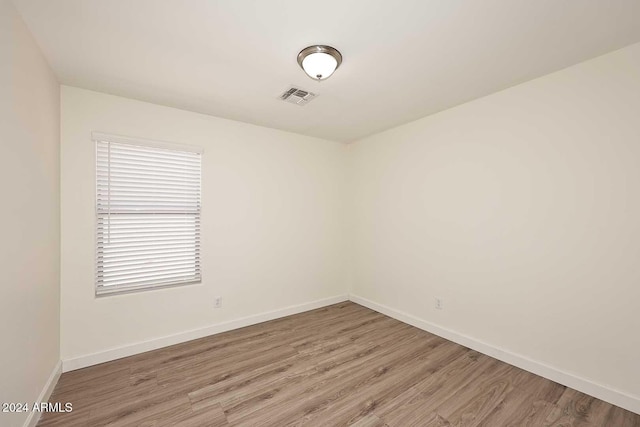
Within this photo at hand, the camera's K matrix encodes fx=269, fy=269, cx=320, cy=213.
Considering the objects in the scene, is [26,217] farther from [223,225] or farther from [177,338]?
[177,338]

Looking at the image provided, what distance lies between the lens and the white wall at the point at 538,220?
1.97 m

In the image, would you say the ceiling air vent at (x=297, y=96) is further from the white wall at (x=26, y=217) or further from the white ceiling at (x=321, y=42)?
the white wall at (x=26, y=217)

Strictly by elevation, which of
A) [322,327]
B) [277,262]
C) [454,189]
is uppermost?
[454,189]

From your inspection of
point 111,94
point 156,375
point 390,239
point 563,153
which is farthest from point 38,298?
point 563,153

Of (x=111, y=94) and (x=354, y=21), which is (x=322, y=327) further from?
(x=111, y=94)

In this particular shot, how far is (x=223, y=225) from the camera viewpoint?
3262 mm

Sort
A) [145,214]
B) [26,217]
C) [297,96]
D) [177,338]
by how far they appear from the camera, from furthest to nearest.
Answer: [177,338], [145,214], [297,96], [26,217]

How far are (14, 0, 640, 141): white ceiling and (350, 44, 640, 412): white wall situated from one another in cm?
32

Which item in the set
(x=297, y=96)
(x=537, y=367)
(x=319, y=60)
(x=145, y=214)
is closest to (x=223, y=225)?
(x=145, y=214)

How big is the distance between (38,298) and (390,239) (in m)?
3.50

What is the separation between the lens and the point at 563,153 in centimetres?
223

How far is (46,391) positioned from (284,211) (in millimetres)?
2709

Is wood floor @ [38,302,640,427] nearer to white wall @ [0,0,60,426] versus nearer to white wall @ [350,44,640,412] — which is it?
white wall @ [350,44,640,412]

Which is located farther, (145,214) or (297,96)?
(145,214)
